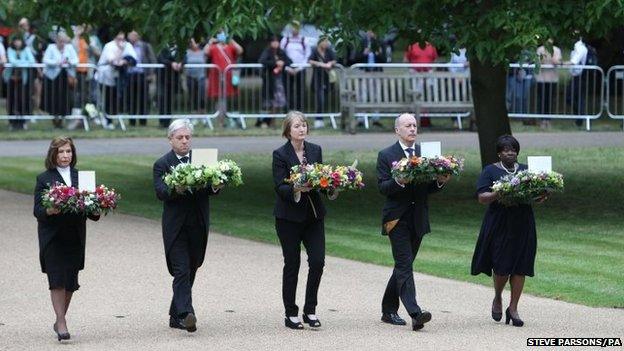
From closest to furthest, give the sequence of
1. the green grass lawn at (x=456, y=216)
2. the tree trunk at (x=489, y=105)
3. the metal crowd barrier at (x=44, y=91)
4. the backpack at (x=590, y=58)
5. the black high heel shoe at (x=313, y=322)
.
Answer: the black high heel shoe at (x=313, y=322), the green grass lawn at (x=456, y=216), the tree trunk at (x=489, y=105), the metal crowd barrier at (x=44, y=91), the backpack at (x=590, y=58)

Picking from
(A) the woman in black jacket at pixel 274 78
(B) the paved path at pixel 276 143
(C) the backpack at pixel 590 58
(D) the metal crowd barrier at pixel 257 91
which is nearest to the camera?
(B) the paved path at pixel 276 143

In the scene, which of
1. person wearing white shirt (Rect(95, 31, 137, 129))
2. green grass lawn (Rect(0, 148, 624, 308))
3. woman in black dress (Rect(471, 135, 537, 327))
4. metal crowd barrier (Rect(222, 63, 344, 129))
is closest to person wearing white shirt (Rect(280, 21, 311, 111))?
metal crowd barrier (Rect(222, 63, 344, 129))

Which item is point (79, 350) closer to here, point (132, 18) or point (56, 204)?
point (56, 204)

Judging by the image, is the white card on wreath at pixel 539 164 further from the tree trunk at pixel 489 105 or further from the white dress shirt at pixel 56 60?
the white dress shirt at pixel 56 60

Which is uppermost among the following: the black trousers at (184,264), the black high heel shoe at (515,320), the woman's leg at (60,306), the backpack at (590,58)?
the backpack at (590,58)

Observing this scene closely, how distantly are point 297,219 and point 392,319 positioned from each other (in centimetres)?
112

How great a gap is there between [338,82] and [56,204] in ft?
67.5

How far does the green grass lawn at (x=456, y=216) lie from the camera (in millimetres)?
15375

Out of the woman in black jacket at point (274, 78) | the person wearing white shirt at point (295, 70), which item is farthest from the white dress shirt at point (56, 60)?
the person wearing white shirt at point (295, 70)

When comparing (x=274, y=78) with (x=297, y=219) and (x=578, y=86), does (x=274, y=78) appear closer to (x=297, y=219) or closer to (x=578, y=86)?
(x=578, y=86)

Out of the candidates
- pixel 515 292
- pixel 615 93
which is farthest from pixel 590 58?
pixel 515 292

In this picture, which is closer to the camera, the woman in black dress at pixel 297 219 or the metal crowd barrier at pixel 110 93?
the woman in black dress at pixel 297 219

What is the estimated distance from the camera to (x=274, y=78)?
103ft

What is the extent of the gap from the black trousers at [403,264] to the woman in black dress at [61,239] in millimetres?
2359
